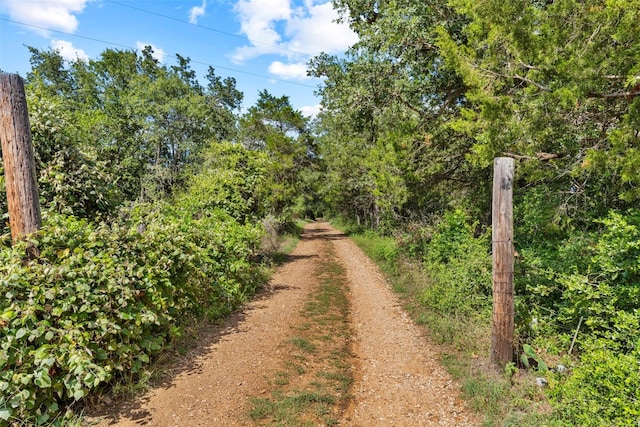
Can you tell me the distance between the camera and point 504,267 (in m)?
4.59

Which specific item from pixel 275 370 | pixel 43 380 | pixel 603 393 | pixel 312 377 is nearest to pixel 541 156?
Answer: pixel 603 393

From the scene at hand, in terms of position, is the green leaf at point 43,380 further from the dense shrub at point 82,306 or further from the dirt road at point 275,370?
the dirt road at point 275,370

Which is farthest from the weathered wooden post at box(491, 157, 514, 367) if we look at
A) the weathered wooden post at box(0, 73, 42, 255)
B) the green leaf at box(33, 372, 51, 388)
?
the weathered wooden post at box(0, 73, 42, 255)

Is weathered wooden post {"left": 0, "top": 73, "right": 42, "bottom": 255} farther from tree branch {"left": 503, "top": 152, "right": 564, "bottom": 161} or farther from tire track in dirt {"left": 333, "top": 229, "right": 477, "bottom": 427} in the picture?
tree branch {"left": 503, "top": 152, "right": 564, "bottom": 161}

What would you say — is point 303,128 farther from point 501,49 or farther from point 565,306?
point 565,306

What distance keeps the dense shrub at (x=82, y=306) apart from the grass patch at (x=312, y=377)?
1.77 meters

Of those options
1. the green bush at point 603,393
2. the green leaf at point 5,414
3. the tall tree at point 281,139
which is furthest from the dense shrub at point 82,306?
the tall tree at point 281,139

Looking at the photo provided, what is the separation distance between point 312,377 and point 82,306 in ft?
10.1

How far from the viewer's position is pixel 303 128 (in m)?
23.5

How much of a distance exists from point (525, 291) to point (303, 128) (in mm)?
19352

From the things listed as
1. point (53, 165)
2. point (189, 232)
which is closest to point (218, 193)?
point (189, 232)

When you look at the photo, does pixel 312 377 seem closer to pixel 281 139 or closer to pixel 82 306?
pixel 82 306

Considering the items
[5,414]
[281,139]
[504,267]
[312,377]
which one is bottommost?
[312,377]

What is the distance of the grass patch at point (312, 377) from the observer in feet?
13.1
